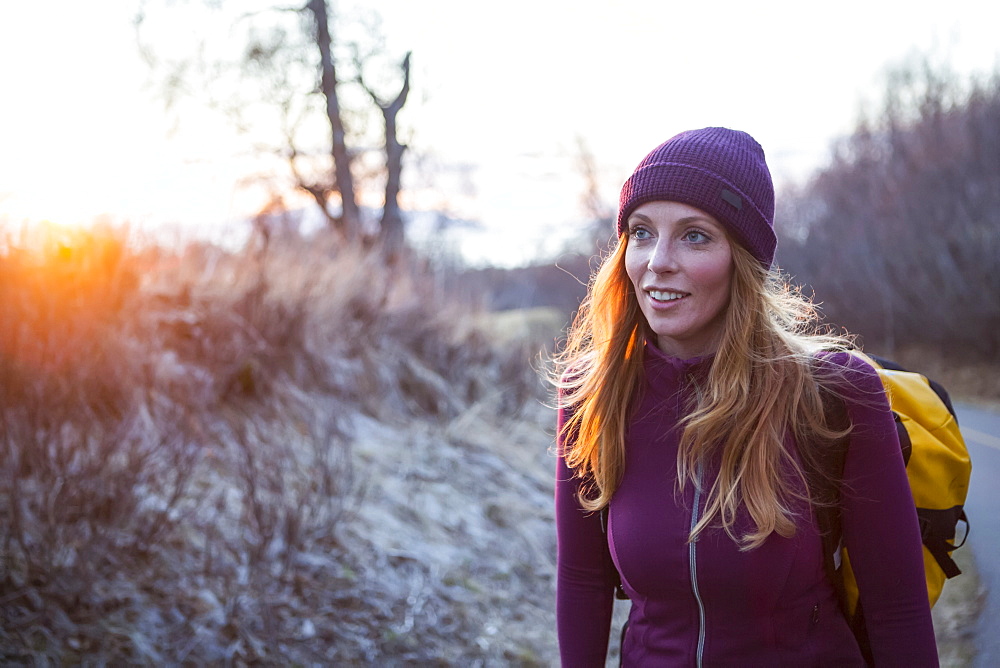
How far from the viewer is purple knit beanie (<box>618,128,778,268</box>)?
2.00 metres

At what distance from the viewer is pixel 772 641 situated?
1.89 metres

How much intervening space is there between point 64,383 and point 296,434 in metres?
2.18

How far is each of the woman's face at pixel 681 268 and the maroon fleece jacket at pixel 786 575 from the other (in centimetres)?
33

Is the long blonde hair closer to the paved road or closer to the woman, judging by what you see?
the woman

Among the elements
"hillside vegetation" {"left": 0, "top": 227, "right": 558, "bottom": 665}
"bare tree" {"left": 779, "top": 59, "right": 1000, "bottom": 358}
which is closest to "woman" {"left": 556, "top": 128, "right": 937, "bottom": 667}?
"hillside vegetation" {"left": 0, "top": 227, "right": 558, "bottom": 665}

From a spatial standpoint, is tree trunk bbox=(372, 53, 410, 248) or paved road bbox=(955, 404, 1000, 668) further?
tree trunk bbox=(372, 53, 410, 248)

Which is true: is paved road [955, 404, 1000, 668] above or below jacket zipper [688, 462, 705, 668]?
below

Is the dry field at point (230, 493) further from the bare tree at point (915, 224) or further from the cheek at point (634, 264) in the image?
the bare tree at point (915, 224)

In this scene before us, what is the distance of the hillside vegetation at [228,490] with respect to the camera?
365cm

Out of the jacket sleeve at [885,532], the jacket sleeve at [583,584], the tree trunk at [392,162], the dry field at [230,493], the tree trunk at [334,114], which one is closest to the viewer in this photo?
the jacket sleeve at [885,532]

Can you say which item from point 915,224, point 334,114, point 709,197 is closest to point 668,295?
point 709,197

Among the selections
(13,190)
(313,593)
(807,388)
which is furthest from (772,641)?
(13,190)

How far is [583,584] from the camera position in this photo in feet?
7.30

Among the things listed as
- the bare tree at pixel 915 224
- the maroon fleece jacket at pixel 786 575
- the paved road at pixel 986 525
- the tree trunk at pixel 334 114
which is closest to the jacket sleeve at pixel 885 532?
the maroon fleece jacket at pixel 786 575
